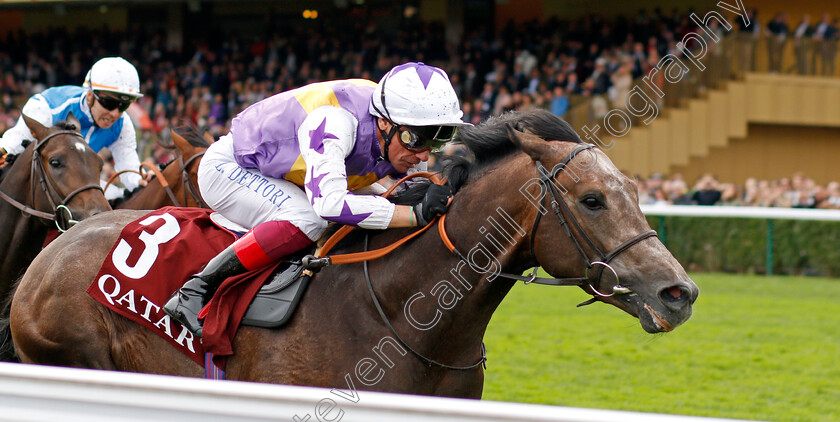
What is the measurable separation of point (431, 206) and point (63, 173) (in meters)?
A: 2.44

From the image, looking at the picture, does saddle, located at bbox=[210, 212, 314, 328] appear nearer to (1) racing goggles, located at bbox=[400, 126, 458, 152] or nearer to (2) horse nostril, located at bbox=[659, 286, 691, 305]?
(1) racing goggles, located at bbox=[400, 126, 458, 152]

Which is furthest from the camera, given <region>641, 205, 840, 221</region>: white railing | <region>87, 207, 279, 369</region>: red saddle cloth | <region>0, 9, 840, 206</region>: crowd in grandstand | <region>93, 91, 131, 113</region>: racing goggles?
<region>0, 9, 840, 206</region>: crowd in grandstand

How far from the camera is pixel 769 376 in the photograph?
5.58 meters

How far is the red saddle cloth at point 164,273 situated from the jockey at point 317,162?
2.8 inches

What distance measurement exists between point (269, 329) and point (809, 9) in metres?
15.9

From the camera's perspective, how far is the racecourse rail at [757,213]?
353 inches

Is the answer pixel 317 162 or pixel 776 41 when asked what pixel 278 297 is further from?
pixel 776 41

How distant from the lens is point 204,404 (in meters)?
1.95

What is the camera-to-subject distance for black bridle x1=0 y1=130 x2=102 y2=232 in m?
4.22

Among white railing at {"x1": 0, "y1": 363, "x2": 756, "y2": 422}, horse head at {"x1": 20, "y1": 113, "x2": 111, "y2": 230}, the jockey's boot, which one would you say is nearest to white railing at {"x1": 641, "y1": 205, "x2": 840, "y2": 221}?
horse head at {"x1": 20, "y1": 113, "x2": 111, "y2": 230}

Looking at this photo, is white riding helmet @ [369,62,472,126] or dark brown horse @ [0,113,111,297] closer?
white riding helmet @ [369,62,472,126]

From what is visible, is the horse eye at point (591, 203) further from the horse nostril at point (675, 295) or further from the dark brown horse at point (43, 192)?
the dark brown horse at point (43, 192)

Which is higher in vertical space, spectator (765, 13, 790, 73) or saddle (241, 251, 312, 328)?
saddle (241, 251, 312, 328)

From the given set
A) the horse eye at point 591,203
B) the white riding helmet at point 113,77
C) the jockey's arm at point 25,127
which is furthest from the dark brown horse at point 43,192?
the horse eye at point 591,203
